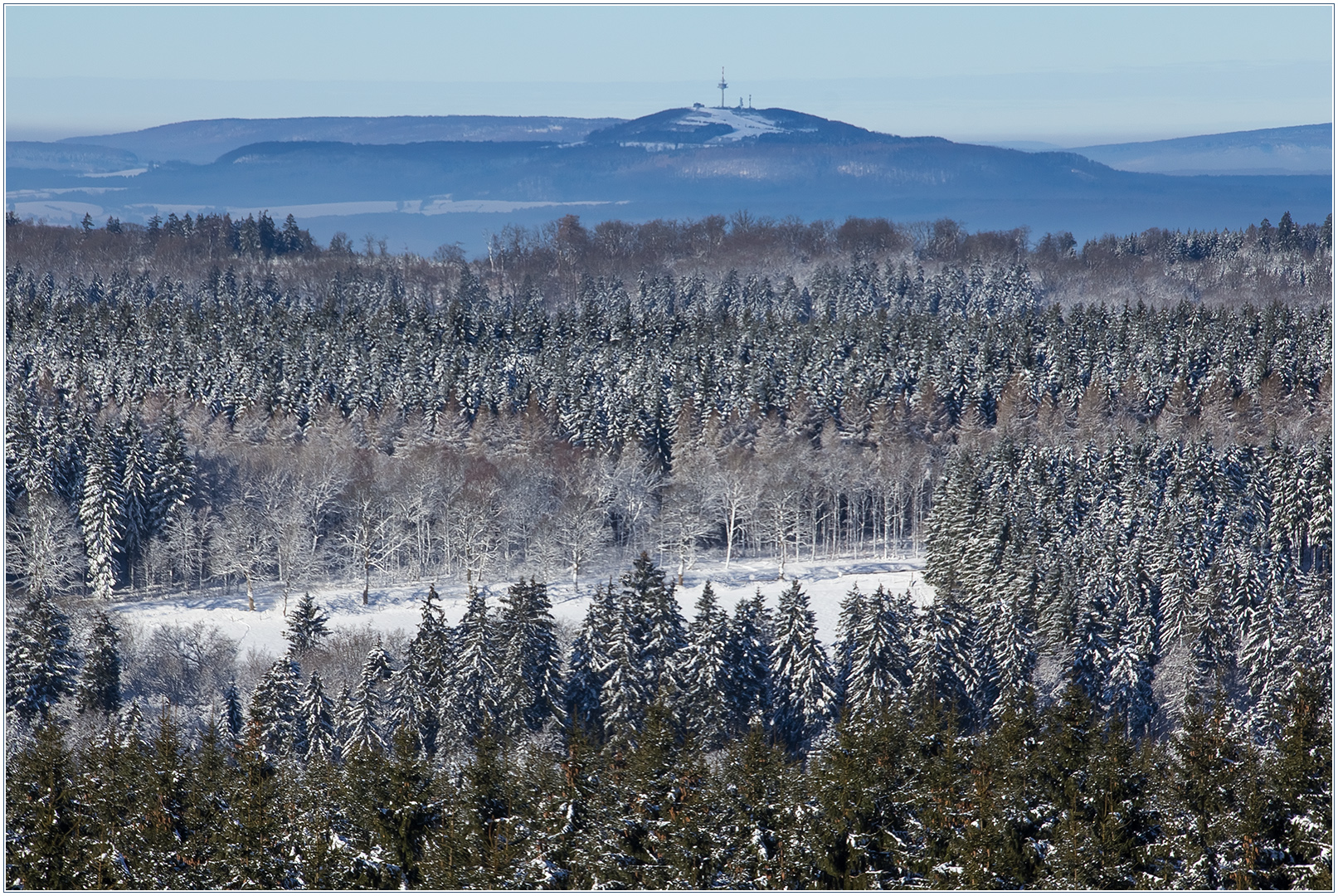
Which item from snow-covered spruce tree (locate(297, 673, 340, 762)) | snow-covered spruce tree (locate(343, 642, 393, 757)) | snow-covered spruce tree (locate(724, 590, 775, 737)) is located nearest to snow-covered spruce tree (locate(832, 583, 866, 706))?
snow-covered spruce tree (locate(724, 590, 775, 737))

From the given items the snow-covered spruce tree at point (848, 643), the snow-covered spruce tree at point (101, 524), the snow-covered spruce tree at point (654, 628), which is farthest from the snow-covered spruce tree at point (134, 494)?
the snow-covered spruce tree at point (848, 643)

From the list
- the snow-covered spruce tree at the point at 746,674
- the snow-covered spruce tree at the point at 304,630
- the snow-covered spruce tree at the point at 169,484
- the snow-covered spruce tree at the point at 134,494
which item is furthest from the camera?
the snow-covered spruce tree at the point at 169,484

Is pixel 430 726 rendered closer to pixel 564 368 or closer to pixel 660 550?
pixel 660 550

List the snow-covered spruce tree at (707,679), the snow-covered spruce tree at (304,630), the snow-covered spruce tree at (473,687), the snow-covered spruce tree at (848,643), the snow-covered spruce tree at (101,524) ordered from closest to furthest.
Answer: the snow-covered spruce tree at (707,679)
the snow-covered spruce tree at (473,687)
the snow-covered spruce tree at (848,643)
the snow-covered spruce tree at (304,630)
the snow-covered spruce tree at (101,524)

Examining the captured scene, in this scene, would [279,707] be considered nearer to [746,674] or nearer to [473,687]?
[473,687]

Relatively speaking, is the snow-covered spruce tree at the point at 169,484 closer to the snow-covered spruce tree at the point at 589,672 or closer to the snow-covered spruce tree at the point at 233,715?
the snow-covered spruce tree at the point at 233,715

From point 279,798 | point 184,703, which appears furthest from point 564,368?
point 279,798
